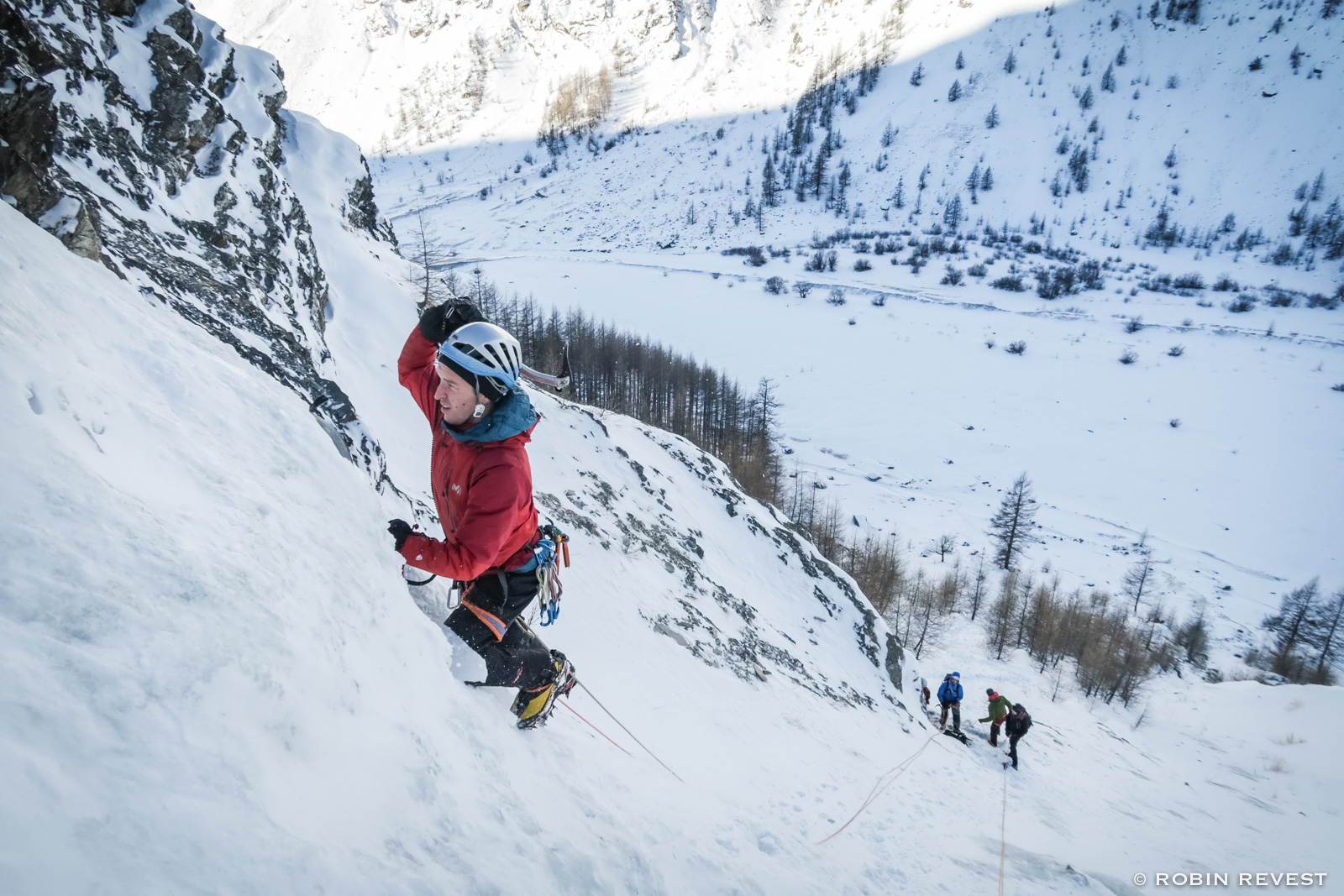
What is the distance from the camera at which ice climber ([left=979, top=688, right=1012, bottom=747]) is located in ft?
45.8

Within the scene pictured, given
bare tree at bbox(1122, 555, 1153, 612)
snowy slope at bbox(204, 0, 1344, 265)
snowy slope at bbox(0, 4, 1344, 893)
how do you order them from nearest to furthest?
1. snowy slope at bbox(0, 4, 1344, 893)
2. bare tree at bbox(1122, 555, 1153, 612)
3. snowy slope at bbox(204, 0, 1344, 265)

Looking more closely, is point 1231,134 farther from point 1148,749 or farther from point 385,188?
point 385,188

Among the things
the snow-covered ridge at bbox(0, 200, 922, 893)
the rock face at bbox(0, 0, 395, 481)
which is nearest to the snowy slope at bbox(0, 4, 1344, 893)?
the snow-covered ridge at bbox(0, 200, 922, 893)

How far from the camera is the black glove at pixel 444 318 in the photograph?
3846 mm

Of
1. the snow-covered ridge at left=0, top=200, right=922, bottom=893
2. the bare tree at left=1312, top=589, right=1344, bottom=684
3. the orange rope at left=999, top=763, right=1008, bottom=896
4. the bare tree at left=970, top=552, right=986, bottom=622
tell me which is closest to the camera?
the snow-covered ridge at left=0, top=200, right=922, bottom=893

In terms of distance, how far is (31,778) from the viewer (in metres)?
1.35

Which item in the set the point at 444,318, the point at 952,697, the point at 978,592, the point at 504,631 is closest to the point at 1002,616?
the point at 978,592

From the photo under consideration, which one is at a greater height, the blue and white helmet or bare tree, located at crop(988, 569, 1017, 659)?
the blue and white helmet

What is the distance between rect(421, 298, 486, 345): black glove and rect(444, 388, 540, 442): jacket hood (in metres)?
0.95

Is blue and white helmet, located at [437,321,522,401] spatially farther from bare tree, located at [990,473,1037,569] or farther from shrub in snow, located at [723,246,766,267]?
shrub in snow, located at [723,246,766,267]

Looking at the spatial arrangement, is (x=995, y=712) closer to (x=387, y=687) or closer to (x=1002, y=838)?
(x=1002, y=838)

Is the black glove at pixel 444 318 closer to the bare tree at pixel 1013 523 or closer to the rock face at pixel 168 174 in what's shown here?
the rock face at pixel 168 174

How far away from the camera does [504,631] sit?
12.2 feet

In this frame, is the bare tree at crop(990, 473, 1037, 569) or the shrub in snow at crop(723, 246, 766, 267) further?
the shrub in snow at crop(723, 246, 766, 267)
